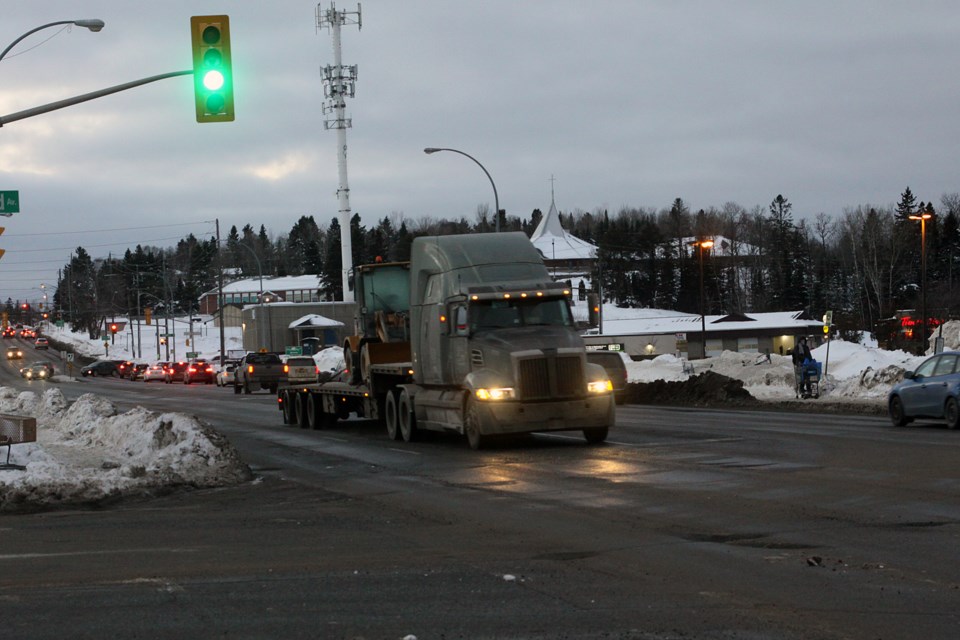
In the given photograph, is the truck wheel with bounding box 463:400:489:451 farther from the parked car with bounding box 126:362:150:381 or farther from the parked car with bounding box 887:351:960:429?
the parked car with bounding box 126:362:150:381

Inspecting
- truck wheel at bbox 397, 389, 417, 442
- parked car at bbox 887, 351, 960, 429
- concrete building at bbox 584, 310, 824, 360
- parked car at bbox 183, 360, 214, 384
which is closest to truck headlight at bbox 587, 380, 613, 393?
truck wheel at bbox 397, 389, 417, 442

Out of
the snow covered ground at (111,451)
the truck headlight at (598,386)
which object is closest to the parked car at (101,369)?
the snow covered ground at (111,451)

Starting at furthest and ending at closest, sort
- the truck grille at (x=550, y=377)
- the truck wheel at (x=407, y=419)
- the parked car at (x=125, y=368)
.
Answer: the parked car at (x=125, y=368), the truck wheel at (x=407, y=419), the truck grille at (x=550, y=377)

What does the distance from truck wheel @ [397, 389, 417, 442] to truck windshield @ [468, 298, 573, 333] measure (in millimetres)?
3170

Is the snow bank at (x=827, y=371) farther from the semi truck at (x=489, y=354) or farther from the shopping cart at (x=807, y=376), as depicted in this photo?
the semi truck at (x=489, y=354)

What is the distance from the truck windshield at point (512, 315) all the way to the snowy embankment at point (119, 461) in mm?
4977

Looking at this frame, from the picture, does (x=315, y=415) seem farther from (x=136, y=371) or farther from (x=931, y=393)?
(x=136, y=371)

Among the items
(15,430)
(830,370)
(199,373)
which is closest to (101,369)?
(199,373)

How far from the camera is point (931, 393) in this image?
2394 centimetres

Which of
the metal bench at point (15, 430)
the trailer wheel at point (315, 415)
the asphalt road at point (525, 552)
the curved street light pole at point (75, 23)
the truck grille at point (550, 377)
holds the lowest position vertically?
the asphalt road at point (525, 552)

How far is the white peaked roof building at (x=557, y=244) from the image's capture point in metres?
176

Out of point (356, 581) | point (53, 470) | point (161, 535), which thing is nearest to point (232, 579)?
point (356, 581)

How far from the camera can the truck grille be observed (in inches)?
803

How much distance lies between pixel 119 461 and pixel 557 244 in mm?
168879
